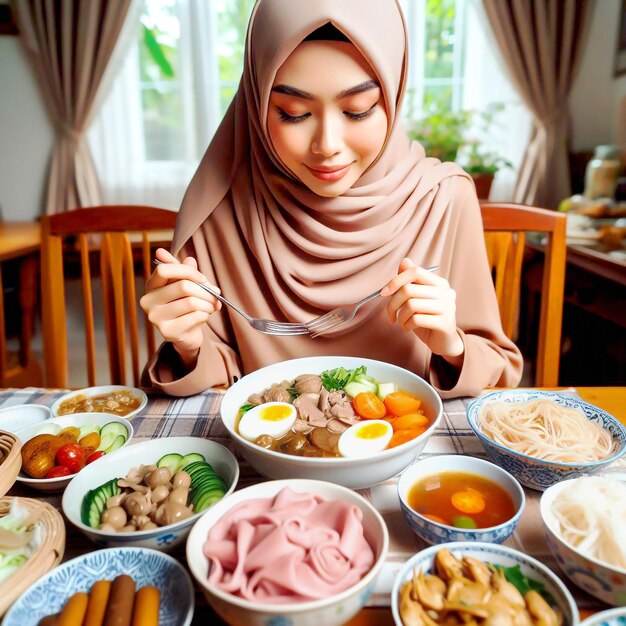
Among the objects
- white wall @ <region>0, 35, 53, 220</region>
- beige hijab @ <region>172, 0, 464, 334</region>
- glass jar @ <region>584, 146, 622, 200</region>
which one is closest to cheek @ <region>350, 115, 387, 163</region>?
beige hijab @ <region>172, 0, 464, 334</region>

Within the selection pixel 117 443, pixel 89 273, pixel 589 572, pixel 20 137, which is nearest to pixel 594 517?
pixel 589 572

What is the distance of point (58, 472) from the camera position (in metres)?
0.78

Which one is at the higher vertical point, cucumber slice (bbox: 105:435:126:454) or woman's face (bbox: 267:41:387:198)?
woman's face (bbox: 267:41:387:198)

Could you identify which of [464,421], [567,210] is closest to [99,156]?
[567,210]

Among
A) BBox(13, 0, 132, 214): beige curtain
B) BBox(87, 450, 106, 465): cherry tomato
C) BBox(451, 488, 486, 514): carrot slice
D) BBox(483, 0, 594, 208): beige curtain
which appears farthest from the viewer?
BBox(13, 0, 132, 214): beige curtain

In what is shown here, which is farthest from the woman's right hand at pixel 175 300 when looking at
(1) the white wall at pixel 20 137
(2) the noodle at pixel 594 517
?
(1) the white wall at pixel 20 137

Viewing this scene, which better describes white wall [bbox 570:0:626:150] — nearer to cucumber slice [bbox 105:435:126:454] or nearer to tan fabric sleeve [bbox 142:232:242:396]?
tan fabric sleeve [bbox 142:232:242:396]

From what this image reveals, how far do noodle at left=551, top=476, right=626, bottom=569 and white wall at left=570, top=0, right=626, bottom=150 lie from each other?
375cm

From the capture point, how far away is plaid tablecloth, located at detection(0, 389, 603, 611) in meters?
0.65

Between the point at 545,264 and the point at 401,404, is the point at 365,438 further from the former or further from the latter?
the point at 545,264

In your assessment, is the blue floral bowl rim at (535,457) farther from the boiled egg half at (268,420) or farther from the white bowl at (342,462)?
the boiled egg half at (268,420)

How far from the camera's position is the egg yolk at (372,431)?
2.76ft

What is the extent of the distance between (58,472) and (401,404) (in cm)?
55

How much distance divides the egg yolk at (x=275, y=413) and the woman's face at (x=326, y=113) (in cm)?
46
